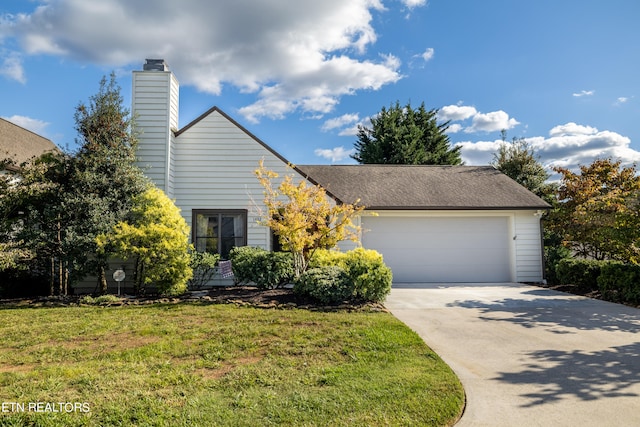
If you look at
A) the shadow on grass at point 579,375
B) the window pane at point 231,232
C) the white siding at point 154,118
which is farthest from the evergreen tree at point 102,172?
the shadow on grass at point 579,375

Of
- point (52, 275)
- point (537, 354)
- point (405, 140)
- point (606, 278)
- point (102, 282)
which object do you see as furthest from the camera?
point (405, 140)

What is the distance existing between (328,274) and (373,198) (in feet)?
17.9

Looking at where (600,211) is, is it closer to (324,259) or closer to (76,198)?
(324,259)

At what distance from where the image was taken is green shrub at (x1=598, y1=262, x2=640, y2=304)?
8617 millimetres

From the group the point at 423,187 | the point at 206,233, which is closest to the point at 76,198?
the point at 206,233

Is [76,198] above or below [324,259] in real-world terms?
above

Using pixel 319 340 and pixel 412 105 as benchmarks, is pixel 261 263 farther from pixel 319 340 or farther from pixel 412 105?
pixel 412 105

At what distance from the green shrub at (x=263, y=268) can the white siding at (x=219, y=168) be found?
1653 mm

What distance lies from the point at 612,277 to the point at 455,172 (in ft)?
23.8

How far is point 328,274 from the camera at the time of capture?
8.30 meters

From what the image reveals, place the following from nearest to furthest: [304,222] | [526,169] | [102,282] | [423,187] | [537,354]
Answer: [537,354], [304,222], [102,282], [423,187], [526,169]

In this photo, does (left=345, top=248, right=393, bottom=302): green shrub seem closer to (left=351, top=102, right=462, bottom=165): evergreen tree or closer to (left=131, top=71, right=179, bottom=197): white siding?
(left=131, top=71, right=179, bottom=197): white siding

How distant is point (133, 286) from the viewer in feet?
33.5

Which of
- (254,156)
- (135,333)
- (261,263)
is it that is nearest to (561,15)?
(254,156)
